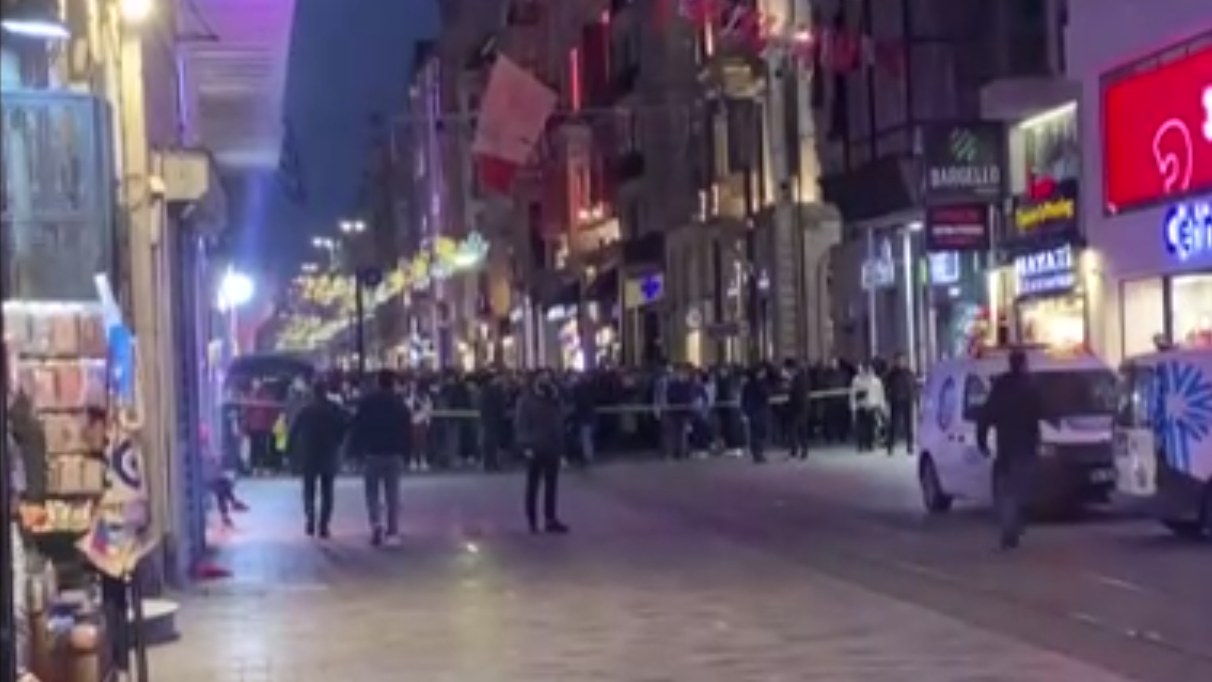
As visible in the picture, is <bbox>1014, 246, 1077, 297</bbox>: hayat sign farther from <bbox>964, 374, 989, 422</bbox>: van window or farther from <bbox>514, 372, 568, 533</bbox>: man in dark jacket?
<bbox>514, 372, 568, 533</bbox>: man in dark jacket

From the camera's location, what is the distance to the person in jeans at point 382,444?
2692 centimetres

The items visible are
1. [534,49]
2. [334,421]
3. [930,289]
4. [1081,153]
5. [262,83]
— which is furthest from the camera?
[534,49]

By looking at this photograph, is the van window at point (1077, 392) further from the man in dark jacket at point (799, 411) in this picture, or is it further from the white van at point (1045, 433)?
the man in dark jacket at point (799, 411)

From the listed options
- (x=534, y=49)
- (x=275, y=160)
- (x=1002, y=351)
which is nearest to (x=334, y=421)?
(x=1002, y=351)

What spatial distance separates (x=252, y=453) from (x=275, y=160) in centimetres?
638

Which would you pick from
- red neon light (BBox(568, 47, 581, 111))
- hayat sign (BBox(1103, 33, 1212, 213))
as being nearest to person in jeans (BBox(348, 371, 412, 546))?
hayat sign (BBox(1103, 33, 1212, 213))

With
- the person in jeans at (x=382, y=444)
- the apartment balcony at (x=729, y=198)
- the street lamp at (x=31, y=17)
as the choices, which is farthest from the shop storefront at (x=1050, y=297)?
the street lamp at (x=31, y=17)

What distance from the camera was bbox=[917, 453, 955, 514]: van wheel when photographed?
28609 mm

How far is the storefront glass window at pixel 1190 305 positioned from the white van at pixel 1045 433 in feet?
26.2

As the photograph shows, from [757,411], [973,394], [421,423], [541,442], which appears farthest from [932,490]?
[421,423]

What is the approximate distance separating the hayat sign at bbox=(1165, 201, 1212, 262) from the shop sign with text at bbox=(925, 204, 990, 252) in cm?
771

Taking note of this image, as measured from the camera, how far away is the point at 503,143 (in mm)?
44219

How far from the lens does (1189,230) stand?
3616 cm

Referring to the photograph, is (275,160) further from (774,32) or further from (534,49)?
(534,49)
